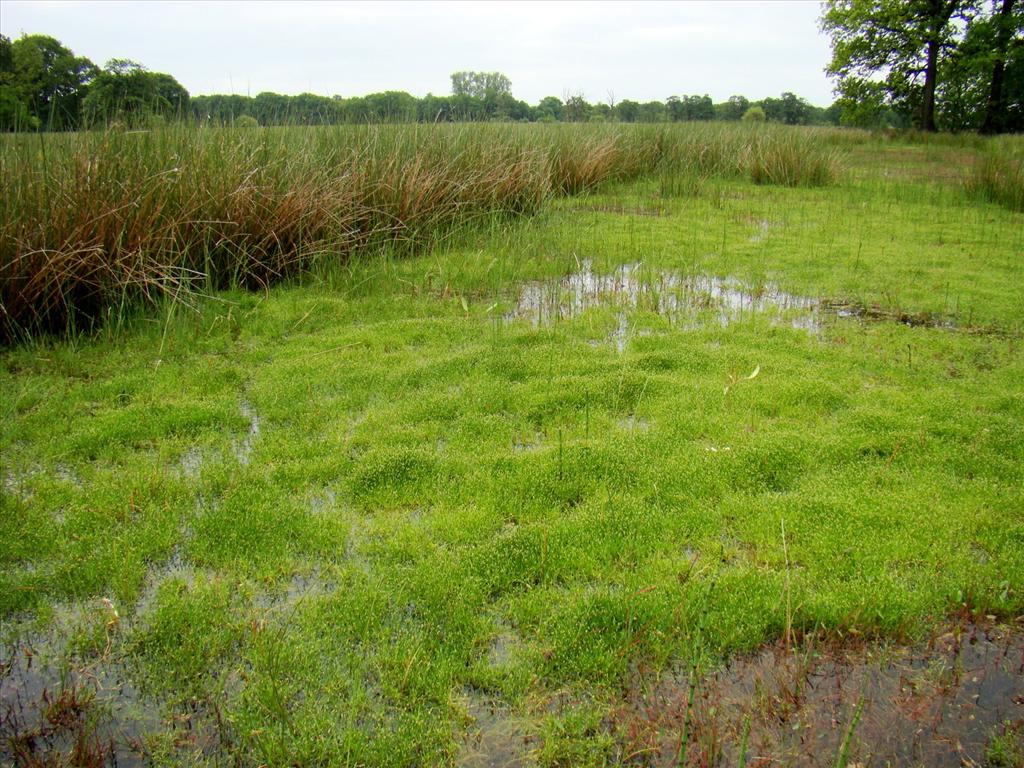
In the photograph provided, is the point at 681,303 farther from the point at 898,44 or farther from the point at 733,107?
the point at 733,107

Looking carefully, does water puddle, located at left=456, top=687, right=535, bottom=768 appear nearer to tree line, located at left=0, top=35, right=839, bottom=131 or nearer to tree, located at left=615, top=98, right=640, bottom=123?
tree line, located at left=0, top=35, right=839, bottom=131

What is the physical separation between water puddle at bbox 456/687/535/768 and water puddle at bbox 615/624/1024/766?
1.04 feet

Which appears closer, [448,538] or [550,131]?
[448,538]

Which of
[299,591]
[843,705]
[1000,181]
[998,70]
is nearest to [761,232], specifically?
[1000,181]

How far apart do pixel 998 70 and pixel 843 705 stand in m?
29.2

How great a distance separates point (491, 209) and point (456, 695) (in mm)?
7450

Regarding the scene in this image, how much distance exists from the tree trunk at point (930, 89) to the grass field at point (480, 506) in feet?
66.7

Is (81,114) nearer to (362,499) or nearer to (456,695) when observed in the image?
(362,499)

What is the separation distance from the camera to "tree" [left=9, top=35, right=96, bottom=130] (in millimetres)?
5977

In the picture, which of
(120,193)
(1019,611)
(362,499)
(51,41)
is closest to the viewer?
(1019,611)

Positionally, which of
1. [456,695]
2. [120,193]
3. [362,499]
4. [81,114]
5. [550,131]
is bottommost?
[456,695]

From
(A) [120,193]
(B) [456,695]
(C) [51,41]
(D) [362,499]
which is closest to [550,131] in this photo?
(C) [51,41]

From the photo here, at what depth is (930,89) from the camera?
23672 millimetres

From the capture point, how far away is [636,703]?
7.49 feet
